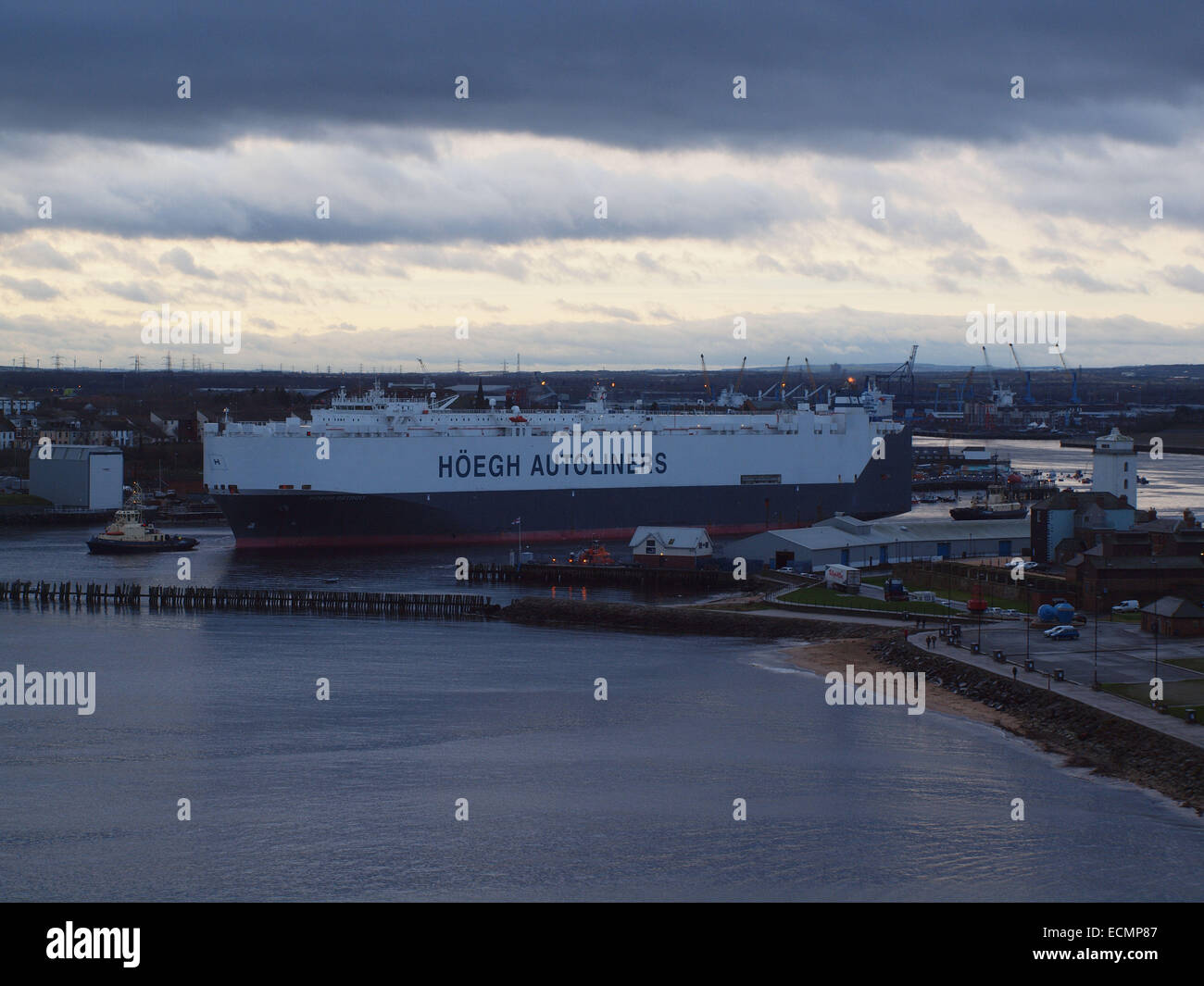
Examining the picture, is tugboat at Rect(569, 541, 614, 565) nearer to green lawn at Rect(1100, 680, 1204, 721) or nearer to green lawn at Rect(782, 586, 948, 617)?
green lawn at Rect(782, 586, 948, 617)

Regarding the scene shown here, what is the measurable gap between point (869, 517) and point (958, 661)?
109 feet

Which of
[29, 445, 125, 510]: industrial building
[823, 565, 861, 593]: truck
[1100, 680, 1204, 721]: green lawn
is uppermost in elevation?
[29, 445, 125, 510]: industrial building

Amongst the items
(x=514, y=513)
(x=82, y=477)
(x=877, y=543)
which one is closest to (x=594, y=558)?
(x=877, y=543)

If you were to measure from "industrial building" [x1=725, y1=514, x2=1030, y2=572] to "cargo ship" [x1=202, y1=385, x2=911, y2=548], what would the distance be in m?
9.97

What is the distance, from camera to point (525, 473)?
49969 mm

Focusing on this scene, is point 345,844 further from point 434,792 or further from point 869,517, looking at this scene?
point 869,517

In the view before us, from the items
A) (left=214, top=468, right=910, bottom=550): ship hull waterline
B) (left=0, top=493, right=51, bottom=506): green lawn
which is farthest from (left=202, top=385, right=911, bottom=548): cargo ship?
(left=0, top=493, right=51, bottom=506): green lawn

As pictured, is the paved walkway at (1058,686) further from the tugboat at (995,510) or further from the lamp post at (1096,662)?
the tugboat at (995,510)

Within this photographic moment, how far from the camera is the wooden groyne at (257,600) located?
35469 mm

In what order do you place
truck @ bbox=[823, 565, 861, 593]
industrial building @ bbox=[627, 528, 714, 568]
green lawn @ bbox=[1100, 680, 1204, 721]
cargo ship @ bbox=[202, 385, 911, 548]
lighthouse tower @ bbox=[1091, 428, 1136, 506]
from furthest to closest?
cargo ship @ bbox=[202, 385, 911, 548] < lighthouse tower @ bbox=[1091, 428, 1136, 506] < industrial building @ bbox=[627, 528, 714, 568] < truck @ bbox=[823, 565, 861, 593] < green lawn @ bbox=[1100, 680, 1204, 721]

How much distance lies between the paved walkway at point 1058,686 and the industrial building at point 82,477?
38.5m

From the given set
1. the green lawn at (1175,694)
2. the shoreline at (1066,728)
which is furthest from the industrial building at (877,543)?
the green lawn at (1175,694)

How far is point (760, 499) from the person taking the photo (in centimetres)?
5466

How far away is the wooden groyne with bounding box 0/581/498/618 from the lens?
116 feet
